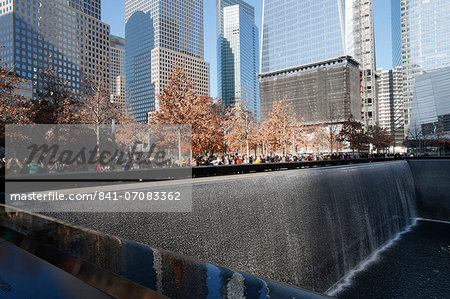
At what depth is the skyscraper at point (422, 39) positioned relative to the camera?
101500mm

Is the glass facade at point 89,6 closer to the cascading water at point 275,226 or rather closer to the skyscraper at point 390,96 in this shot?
the skyscraper at point 390,96

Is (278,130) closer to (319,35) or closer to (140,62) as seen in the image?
(319,35)

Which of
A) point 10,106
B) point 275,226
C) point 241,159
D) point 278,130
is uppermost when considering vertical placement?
point 10,106

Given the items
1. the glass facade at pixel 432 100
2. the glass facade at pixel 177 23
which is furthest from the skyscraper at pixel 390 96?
the glass facade at pixel 177 23

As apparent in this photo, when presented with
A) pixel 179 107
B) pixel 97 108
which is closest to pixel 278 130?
pixel 179 107

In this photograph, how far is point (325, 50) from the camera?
4456 inches

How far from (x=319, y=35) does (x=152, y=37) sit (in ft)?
247

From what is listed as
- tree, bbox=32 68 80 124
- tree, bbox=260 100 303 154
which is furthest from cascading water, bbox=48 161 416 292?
tree, bbox=260 100 303 154

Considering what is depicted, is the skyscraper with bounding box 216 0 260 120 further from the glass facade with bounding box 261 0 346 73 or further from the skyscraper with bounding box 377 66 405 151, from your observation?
the skyscraper with bounding box 377 66 405 151

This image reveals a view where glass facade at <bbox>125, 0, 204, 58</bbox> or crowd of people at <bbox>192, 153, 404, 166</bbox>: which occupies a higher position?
glass facade at <bbox>125, 0, 204, 58</bbox>

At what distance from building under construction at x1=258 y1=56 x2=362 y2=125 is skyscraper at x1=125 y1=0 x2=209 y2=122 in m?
43.6

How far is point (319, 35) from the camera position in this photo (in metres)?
115

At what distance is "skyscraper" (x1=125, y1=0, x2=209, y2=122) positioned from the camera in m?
123

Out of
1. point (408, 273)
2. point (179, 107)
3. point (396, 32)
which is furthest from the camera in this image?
point (396, 32)
